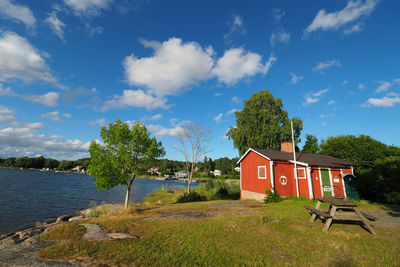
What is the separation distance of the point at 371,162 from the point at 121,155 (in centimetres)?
2626

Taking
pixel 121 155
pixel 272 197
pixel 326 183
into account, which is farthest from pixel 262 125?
pixel 121 155

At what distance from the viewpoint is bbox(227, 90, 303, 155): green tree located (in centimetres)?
2967

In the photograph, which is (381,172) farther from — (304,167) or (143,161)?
(143,161)

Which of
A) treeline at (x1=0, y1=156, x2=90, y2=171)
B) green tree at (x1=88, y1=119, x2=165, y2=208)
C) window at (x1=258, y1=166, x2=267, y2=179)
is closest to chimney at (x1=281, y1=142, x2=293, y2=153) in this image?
window at (x1=258, y1=166, x2=267, y2=179)

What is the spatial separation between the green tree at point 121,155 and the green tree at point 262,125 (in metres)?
20.1

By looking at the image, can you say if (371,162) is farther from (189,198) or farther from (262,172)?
(189,198)

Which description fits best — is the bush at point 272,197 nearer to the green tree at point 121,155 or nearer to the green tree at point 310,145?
the green tree at point 121,155

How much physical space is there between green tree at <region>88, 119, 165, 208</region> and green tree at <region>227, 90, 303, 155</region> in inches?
793

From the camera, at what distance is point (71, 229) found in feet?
23.0

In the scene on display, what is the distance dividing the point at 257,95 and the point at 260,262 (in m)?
30.9

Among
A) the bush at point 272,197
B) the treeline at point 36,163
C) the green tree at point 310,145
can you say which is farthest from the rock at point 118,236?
the treeline at point 36,163

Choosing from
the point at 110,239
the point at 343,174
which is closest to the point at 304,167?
the point at 343,174

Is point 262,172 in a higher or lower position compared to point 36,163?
lower

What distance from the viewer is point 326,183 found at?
16.8 meters
